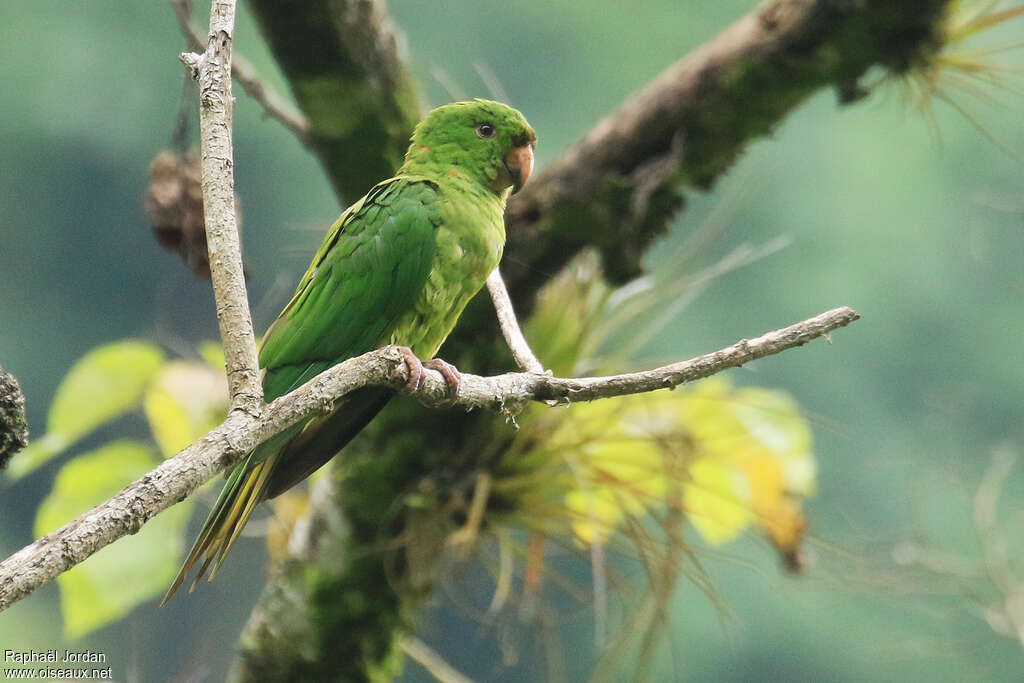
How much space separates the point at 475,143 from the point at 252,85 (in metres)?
0.46

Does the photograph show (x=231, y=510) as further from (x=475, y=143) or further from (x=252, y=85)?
(x=252, y=85)

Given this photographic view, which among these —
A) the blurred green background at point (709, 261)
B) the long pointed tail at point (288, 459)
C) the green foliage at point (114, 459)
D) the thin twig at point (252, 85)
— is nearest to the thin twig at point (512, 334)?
the long pointed tail at point (288, 459)

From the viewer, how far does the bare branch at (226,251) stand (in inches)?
26.8

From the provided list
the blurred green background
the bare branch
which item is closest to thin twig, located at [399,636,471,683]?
the blurred green background

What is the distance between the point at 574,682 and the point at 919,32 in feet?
12.2

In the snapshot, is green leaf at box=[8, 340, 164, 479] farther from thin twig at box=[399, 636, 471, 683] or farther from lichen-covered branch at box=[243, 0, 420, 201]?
thin twig at box=[399, 636, 471, 683]

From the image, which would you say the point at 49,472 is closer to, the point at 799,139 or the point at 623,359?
the point at 623,359

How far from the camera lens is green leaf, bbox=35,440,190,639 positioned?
5.16 ft

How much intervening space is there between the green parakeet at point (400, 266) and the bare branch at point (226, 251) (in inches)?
8.3

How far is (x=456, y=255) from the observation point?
1.06 m

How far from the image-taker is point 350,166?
1.62 meters

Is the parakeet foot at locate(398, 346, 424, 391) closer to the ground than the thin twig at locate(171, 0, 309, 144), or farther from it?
closer to the ground

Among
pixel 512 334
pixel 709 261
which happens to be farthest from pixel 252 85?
pixel 709 261

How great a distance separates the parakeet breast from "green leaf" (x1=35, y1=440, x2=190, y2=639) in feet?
2.65
